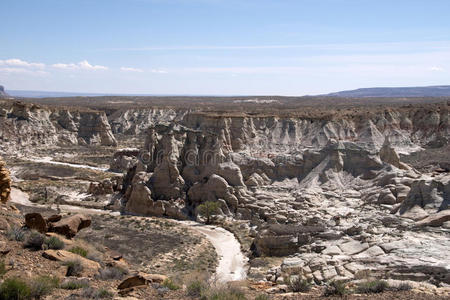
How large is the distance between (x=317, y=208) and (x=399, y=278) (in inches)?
570

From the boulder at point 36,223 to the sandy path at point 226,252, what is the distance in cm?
802

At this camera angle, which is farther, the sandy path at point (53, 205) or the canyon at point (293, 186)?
the sandy path at point (53, 205)

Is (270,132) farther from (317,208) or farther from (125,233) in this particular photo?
(125,233)

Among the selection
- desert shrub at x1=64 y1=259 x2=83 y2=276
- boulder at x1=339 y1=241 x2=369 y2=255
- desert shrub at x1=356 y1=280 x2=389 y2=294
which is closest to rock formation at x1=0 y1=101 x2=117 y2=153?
boulder at x1=339 y1=241 x2=369 y2=255

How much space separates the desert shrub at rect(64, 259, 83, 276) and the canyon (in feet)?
20.8

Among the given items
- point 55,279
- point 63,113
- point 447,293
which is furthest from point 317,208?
point 63,113

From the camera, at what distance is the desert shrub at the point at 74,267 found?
13.0m

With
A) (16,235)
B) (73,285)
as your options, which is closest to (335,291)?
(73,285)

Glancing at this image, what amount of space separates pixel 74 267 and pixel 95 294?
8.61ft

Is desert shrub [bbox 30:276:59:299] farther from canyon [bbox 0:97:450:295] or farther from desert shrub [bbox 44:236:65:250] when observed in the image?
canyon [bbox 0:97:450:295]

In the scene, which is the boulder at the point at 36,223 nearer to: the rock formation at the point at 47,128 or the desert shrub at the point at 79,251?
the desert shrub at the point at 79,251

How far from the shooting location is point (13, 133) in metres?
73.7

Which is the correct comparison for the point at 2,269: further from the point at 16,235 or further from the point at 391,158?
the point at 391,158

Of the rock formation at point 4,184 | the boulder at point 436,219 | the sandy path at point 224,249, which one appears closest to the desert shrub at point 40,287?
the sandy path at point 224,249
